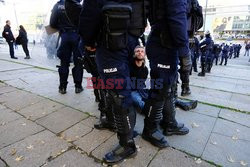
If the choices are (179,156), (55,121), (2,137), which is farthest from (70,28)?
(179,156)

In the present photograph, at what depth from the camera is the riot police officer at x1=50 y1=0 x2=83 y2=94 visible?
343 cm

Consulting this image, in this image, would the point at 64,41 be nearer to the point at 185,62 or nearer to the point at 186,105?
the point at 185,62

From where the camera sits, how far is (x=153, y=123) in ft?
6.88

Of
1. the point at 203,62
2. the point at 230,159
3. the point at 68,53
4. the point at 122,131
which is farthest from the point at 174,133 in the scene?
the point at 203,62

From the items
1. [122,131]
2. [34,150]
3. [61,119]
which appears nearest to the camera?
[122,131]

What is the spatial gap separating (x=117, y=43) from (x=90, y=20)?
290 millimetres

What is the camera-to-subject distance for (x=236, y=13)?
184ft

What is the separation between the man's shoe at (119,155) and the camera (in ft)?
6.04

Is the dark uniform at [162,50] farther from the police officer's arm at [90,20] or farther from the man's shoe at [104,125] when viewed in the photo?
the police officer's arm at [90,20]

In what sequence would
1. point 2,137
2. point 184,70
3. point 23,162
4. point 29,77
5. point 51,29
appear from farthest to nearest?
point 29,77 → point 51,29 → point 184,70 → point 2,137 → point 23,162

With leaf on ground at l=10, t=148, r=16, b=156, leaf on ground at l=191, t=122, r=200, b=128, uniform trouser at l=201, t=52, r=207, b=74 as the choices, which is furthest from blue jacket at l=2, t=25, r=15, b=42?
leaf on ground at l=191, t=122, r=200, b=128

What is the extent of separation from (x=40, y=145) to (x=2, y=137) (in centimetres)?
57

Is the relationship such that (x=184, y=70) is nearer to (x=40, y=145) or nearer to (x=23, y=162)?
(x=40, y=145)

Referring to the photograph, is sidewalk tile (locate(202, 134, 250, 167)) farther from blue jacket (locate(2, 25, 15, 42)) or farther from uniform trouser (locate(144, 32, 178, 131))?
blue jacket (locate(2, 25, 15, 42))
